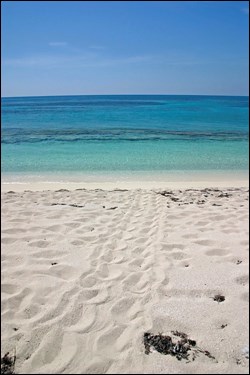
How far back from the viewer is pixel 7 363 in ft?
7.48

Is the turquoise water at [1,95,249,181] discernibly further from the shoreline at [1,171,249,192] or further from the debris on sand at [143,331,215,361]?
the debris on sand at [143,331,215,361]

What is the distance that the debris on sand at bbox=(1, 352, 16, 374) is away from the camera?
2221mm

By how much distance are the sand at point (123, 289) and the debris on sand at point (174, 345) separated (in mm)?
41

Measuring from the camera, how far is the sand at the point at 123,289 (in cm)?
228

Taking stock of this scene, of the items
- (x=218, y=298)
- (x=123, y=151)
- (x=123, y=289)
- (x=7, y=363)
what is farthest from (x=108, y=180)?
(x=7, y=363)

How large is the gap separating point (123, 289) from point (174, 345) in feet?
2.73

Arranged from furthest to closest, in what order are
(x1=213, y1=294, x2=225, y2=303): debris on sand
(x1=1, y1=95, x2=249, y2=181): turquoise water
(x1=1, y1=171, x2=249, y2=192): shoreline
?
(x1=1, y1=95, x2=249, y2=181): turquoise water < (x1=1, y1=171, x2=249, y2=192): shoreline < (x1=213, y1=294, x2=225, y2=303): debris on sand

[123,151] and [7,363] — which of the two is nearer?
[7,363]

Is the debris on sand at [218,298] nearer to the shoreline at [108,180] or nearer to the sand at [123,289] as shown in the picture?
the sand at [123,289]

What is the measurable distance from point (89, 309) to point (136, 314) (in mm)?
411

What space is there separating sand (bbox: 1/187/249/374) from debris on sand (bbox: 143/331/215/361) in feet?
0.13

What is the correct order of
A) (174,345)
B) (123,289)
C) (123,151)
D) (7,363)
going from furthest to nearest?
(123,151) < (123,289) < (174,345) < (7,363)

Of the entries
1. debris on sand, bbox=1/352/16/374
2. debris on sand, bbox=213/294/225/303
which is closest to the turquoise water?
debris on sand, bbox=213/294/225/303

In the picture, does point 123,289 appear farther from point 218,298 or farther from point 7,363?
point 7,363
